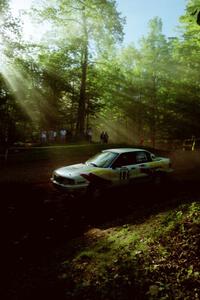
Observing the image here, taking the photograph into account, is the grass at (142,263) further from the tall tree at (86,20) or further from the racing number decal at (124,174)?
the tall tree at (86,20)

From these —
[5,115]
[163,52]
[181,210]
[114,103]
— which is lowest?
[181,210]

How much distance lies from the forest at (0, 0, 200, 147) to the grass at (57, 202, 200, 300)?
49.9 feet

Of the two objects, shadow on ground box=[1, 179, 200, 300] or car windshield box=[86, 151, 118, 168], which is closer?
shadow on ground box=[1, 179, 200, 300]

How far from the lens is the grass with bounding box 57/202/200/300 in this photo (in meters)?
4.75

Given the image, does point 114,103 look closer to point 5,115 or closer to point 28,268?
point 5,115

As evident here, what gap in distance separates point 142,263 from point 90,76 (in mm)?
33600

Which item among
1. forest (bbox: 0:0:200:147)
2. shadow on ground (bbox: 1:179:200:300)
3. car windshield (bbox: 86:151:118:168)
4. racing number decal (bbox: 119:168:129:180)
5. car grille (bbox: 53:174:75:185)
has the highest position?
forest (bbox: 0:0:200:147)

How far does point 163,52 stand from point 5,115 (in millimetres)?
20745

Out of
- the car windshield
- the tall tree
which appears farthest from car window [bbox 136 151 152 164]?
the tall tree

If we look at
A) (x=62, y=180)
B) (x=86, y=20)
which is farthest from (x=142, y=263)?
(x=86, y=20)

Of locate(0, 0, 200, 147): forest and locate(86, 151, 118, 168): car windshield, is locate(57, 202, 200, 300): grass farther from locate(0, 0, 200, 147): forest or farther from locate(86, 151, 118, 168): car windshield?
locate(0, 0, 200, 147): forest

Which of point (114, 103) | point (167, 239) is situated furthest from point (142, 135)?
point (167, 239)

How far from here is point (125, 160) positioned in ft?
39.7

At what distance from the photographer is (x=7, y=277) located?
19.0 feet
